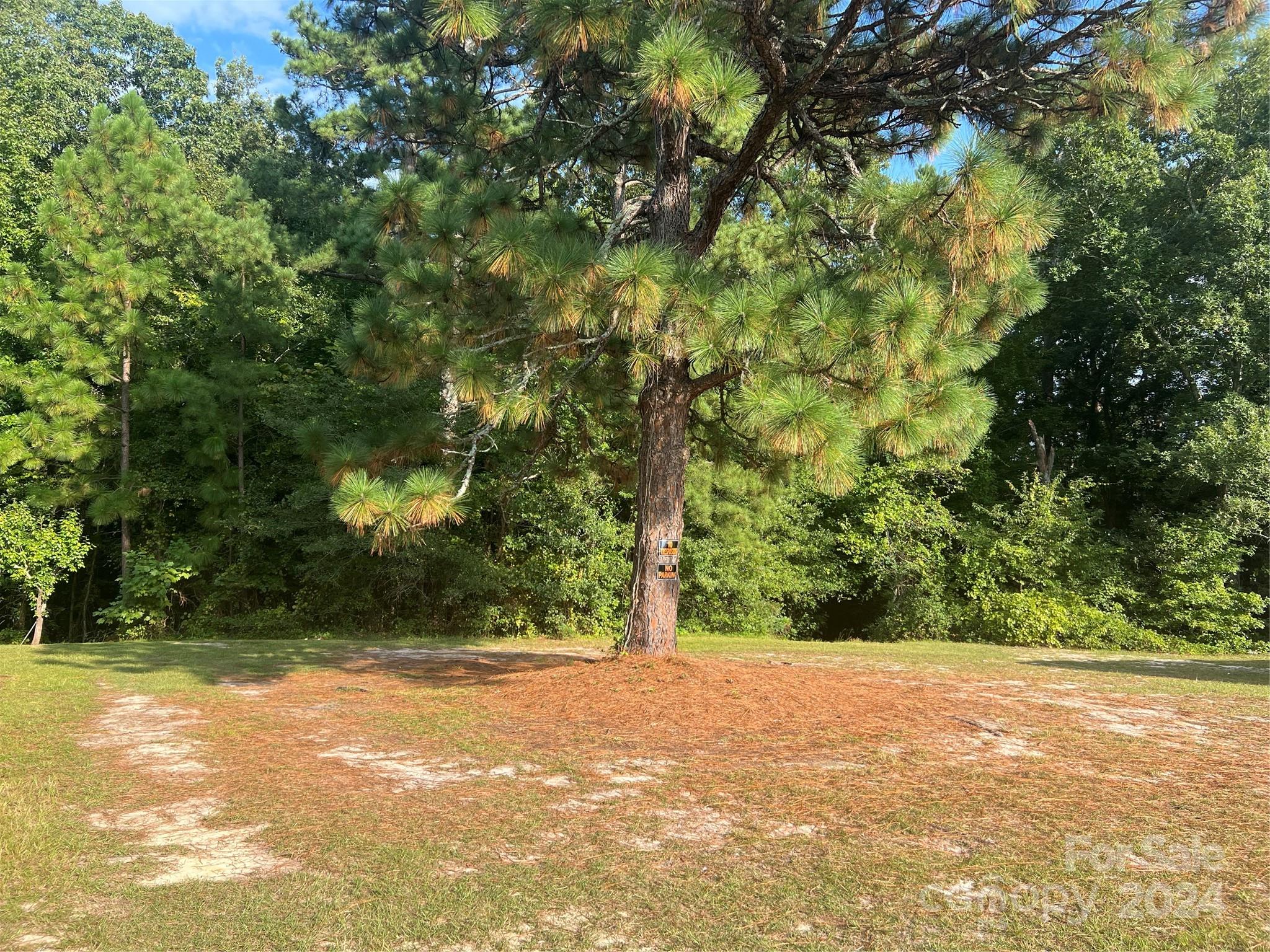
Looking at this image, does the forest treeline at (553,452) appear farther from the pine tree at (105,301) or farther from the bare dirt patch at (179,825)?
the bare dirt patch at (179,825)

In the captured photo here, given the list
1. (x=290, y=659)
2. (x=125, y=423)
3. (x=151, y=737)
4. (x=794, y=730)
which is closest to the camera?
(x=151, y=737)

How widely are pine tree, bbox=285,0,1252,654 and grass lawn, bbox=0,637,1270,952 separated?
63.4 inches

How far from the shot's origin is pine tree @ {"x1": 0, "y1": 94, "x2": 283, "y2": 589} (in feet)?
41.8

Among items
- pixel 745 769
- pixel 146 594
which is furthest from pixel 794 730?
pixel 146 594

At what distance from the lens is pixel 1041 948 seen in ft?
7.97

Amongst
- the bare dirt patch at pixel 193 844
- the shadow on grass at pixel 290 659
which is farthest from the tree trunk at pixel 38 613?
the bare dirt patch at pixel 193 844

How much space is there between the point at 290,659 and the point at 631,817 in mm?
6960

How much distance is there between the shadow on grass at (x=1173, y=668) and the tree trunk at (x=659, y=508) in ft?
17.4

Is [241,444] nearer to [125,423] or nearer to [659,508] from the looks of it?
[125,423]

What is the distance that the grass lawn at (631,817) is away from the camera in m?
2.58

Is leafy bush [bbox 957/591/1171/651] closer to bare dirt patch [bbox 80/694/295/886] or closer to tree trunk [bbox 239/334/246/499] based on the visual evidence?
tree trunk [bbox 239/334/246/499]

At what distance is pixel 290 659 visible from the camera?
9.36m

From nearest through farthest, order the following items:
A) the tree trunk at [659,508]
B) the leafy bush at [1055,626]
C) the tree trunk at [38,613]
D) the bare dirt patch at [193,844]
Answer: the bare dirt patch at [193,844] → the tree trunk at [659,508] → the tree trunk at [38,613] → the leafy bush at [1055,626]

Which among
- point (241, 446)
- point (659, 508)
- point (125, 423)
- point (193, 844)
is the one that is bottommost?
point (193, 844)
